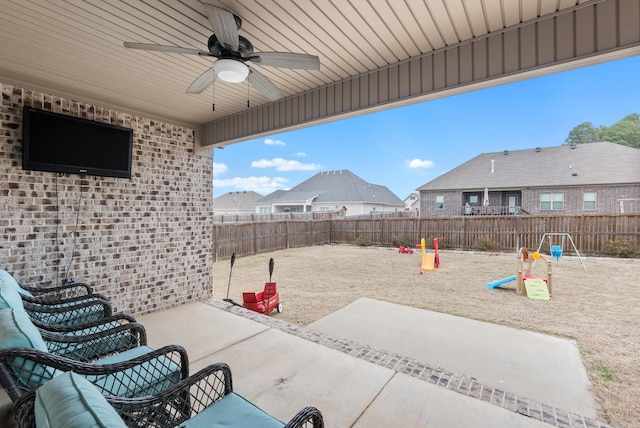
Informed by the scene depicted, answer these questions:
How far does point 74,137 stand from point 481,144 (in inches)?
2243

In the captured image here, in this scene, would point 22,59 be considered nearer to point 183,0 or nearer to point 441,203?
point 183,0

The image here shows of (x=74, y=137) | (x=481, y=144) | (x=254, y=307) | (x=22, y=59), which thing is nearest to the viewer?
(x=22, y=59)

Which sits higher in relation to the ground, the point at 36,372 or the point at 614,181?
the point at 614,181

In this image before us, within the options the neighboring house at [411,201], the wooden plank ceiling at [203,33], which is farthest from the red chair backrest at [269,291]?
the neighboring house at [411,201]

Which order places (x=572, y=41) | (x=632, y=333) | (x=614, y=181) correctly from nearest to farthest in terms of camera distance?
(x=572, y=41) → (x=632, y=333) → (x=614, y=181)

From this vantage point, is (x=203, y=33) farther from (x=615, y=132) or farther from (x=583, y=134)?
(x=583, y=134)

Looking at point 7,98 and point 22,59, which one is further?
point 7,98

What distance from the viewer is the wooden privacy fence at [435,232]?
10062mm

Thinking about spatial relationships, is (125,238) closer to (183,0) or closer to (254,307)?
(254,307)

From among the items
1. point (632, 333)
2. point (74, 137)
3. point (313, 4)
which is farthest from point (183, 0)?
point (632, 333)

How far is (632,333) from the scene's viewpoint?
391 cm

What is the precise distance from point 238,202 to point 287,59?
3013 cm

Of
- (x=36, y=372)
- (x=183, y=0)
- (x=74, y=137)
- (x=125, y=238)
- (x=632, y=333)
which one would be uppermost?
(x=183, y=0)

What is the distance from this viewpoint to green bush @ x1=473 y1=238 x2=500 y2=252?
1136 centimetres
